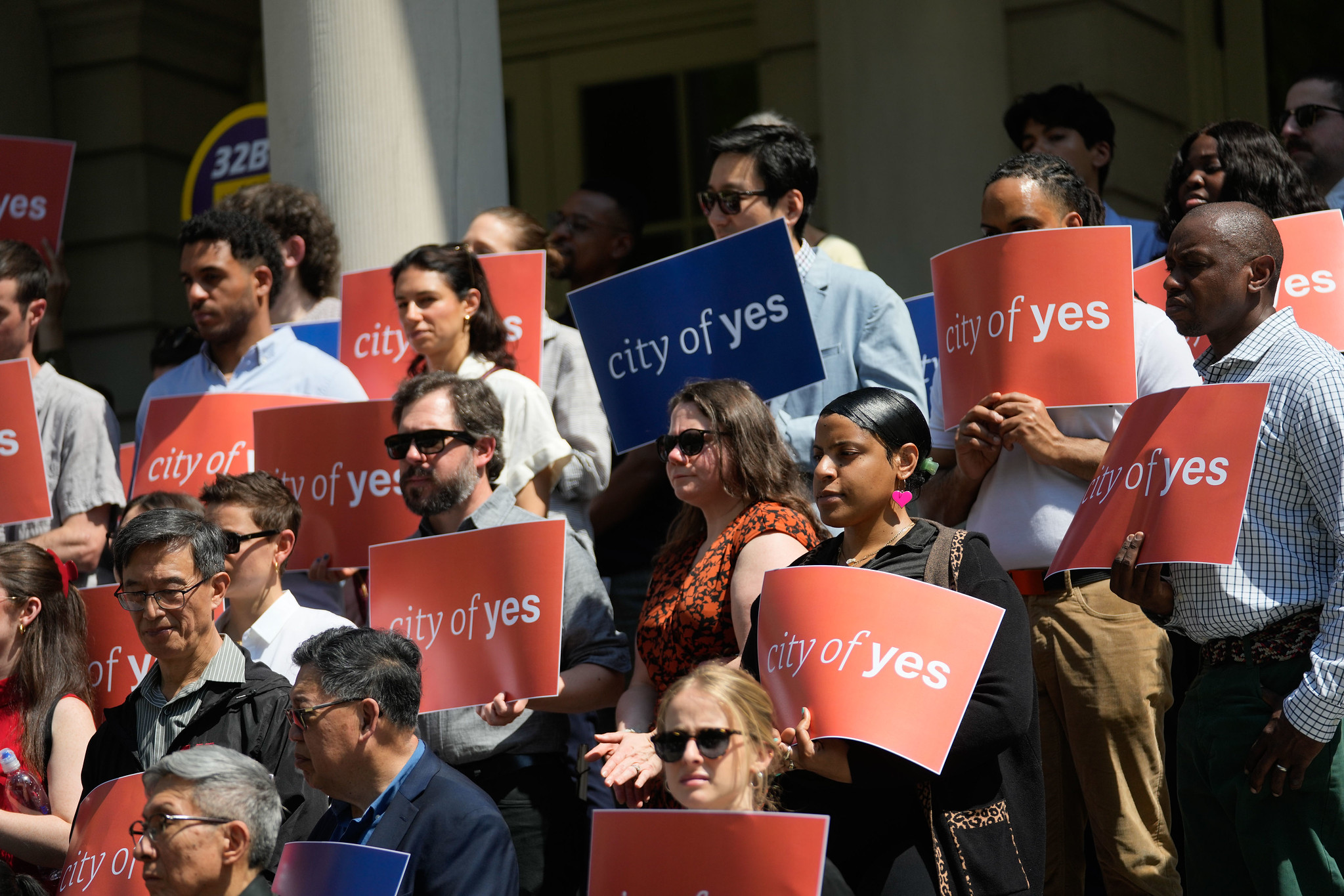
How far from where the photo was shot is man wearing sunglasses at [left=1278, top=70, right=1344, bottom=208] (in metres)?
6.14

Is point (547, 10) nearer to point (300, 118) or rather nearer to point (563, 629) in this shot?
point (300, 118)

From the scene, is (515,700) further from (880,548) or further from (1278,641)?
(1278,641)

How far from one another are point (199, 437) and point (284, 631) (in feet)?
3.45

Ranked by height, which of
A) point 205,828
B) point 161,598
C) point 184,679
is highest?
point 161,598

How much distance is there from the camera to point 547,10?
11.4 m

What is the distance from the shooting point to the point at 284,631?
5199mm

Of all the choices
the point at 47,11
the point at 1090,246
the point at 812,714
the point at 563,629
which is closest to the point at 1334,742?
the point at 812,714

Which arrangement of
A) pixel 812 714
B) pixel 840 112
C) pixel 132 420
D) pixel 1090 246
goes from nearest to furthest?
pixel 812 714
pixel 1090 246
pixel 840 112
pixel 132 420

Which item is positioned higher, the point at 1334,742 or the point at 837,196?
the point at 837,196

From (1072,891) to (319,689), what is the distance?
84.8 inches

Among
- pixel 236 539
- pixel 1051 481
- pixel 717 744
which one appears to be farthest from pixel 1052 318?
pixel 236 539

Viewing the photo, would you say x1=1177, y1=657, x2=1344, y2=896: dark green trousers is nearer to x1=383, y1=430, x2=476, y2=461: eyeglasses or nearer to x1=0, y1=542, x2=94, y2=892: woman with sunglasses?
x1=383, y1=430, x2=476, y2=461: eyeglasses

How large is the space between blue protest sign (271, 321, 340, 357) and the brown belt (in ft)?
12.4

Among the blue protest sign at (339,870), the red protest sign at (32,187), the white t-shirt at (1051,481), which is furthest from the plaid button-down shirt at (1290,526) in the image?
the red protest sign at (32,187)
